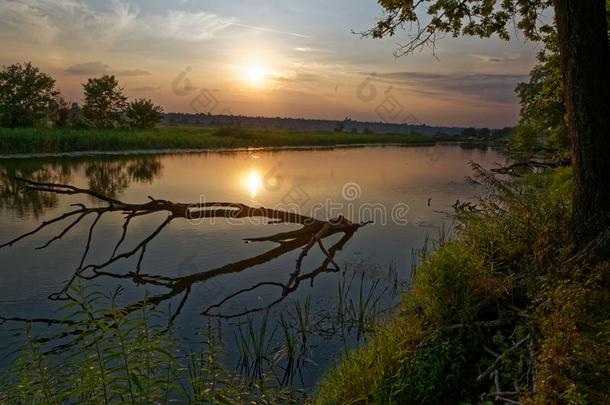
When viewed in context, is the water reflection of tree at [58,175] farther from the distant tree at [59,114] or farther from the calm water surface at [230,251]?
the distant tree at [59,114]

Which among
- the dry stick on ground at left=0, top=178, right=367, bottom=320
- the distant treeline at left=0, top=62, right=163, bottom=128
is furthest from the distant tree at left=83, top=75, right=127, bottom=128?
the dry stick on ground at left=0, top=178, right=367, bottom=320

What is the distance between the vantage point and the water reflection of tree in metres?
16.0

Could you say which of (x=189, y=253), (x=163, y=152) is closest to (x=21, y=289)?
(x=189, y=253)

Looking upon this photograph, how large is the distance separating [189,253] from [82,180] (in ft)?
47.0

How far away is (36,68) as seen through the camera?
2029 inches

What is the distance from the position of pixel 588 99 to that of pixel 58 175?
23.7m

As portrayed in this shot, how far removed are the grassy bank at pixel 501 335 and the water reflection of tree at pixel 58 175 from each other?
466 inches

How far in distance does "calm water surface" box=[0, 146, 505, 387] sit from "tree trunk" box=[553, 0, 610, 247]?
3188 millimetres

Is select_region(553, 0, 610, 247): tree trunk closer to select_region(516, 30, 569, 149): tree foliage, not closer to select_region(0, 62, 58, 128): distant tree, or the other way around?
select_region(516, 30, 569, 149): tree foliage

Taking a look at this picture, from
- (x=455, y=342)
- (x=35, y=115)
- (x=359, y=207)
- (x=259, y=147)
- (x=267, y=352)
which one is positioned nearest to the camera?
(x=455, y=342)

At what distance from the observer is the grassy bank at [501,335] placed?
3.52 meters

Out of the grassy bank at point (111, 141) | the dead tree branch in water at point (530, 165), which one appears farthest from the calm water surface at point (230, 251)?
the grassy bank at point (111, 141)

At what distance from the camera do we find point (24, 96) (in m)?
48.4

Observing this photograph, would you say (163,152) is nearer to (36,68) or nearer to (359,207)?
(36,68)
